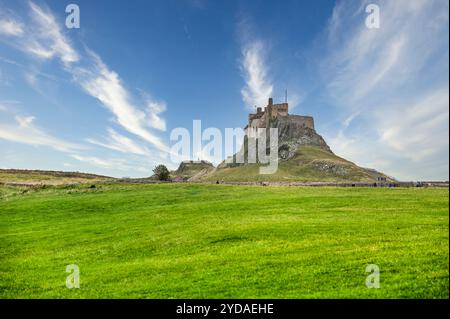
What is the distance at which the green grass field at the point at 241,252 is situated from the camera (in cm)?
1593

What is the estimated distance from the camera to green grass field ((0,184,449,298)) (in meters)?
15.9

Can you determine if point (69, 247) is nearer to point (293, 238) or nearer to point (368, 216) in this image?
point (293, 238)

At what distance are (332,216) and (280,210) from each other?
26.2 ft

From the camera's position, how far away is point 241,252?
22.4 meters

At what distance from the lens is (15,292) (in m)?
19.2

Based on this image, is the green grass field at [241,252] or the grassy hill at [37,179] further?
the grassy hill at [37,179]

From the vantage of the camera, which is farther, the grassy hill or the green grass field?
the grassy hill

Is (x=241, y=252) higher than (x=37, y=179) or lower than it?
lower

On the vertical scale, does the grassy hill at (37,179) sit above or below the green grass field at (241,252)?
above

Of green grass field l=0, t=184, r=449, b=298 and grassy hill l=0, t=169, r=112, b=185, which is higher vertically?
grassy hill l=0, t=169, r=112, b=185

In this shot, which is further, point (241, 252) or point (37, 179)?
point (37, 179)
